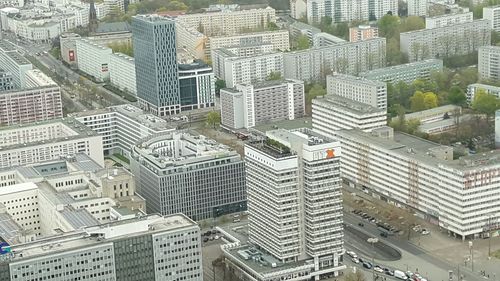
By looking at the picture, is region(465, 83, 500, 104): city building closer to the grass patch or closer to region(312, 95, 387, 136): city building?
region(312, 95, 387, 136): city building

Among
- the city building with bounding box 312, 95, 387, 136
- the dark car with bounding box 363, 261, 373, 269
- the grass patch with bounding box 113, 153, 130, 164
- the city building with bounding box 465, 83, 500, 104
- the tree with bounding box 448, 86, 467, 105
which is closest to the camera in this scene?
the dark car with bounding box 363, 261, 373, 269

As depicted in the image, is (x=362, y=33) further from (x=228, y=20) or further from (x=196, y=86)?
(x=196, y=86)

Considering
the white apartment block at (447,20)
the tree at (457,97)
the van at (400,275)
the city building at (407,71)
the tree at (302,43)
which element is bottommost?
the van at (400,275)

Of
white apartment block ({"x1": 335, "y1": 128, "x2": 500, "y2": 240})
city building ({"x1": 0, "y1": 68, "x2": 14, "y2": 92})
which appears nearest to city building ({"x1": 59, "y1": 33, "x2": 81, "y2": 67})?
city building ({"x1": 0, "y1": 68, "x2": 14, "y2": 92})

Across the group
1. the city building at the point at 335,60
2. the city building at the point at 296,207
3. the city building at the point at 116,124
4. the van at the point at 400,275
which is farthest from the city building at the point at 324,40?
the van at the point at 400,275

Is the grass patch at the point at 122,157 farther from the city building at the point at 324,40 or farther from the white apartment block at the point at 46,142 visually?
the city building at the point at 324,40

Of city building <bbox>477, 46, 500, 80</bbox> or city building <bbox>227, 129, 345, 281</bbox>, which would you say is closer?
city building <bbox>227, 129, 345, 281</bbox>

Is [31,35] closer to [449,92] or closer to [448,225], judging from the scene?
[449,92]
